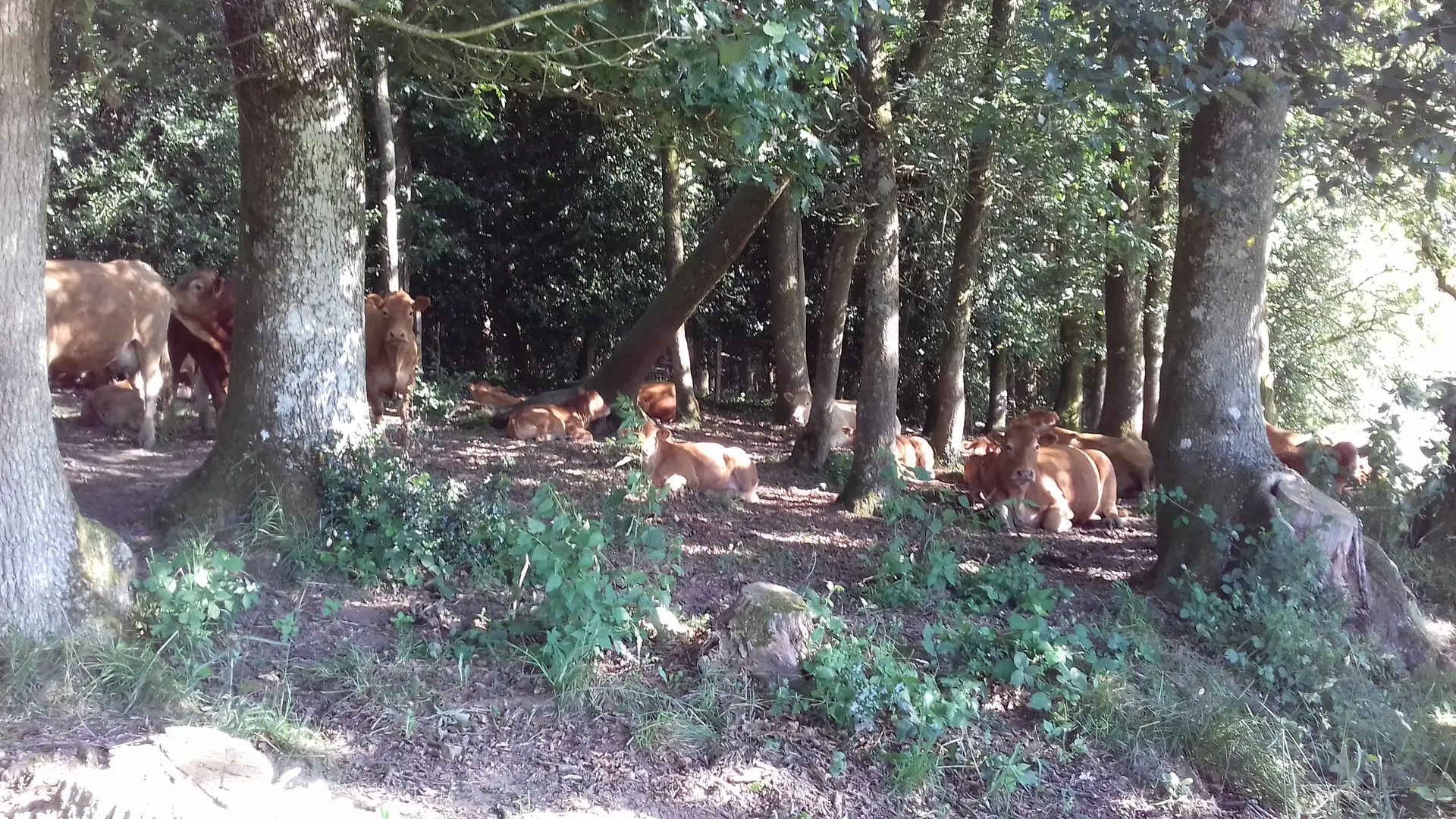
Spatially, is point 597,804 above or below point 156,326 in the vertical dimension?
below

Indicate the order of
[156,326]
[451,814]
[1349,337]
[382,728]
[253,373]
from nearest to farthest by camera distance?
[451,814]
[382,728]
[253,373]
[156,326]
[1349,337]

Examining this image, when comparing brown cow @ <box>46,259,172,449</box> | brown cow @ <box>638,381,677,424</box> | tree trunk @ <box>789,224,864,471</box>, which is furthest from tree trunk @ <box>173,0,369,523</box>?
brown cow @ <box>638,381,677,424</box>

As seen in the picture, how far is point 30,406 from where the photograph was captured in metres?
4.57

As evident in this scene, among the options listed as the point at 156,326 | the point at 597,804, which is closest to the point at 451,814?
the point at 597,804

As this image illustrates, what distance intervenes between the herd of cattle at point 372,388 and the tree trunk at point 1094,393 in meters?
7.75

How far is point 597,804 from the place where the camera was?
160 inches

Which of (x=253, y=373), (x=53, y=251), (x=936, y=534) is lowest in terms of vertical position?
(x=936, y=534)

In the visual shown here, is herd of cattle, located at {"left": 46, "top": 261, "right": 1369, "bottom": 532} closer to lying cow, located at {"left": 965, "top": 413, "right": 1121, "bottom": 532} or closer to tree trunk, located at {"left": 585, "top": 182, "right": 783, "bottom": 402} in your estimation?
lying cow, located at {"left": 965, "top": 413, "right": 1121, "bottom": 532}

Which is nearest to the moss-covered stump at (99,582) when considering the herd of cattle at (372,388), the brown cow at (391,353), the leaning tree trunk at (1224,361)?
Answer: the herd of cattle at (372,388)

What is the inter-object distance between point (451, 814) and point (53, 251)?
43.9 feet

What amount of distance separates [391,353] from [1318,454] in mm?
8178

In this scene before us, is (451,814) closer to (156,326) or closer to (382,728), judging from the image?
(382,728)

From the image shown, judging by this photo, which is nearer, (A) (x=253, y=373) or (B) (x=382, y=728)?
(B) (x=382, y=728)

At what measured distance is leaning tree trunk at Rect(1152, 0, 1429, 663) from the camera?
21.4ft
